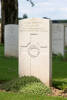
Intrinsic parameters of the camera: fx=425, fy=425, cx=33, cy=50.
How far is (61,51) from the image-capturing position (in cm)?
2112

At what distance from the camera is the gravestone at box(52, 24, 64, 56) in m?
20.9

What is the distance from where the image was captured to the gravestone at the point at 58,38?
20875 millimetres

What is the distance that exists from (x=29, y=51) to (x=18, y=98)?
230 centimetres

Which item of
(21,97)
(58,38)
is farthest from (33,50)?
(58,38)

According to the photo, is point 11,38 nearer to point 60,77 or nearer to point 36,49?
point 60,77

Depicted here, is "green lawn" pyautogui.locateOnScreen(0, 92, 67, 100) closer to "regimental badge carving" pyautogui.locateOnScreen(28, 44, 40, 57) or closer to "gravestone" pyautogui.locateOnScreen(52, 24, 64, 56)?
"regimental badge carving" pyautogui.locateOnScreen(28, 44, 40, 57)

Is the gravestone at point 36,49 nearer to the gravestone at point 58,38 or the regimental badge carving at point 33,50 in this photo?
the regimental badge carving at point 33,50

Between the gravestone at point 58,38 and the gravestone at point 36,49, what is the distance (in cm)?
1053

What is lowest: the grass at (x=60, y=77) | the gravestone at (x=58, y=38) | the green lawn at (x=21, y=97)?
the grass at (x=60, y=77)

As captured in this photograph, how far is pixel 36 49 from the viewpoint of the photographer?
404 inches

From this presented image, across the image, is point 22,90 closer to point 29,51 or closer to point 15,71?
point 29,51

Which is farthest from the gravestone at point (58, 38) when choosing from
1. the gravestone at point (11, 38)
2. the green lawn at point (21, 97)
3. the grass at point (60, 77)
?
the green lawn at point (21, 97)

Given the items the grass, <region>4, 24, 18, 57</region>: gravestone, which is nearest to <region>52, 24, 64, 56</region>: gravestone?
<region>4, 24, 18, 57</region>: gravestone

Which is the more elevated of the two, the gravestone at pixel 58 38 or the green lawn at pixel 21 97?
the gravestone at pixel 58 38
